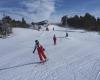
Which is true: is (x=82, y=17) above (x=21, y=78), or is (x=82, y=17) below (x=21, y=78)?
above


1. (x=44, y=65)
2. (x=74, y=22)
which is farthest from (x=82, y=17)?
(x=44, y=65)

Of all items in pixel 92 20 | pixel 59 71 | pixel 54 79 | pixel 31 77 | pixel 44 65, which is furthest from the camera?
pixel 92 20

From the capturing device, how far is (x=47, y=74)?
35.5ft

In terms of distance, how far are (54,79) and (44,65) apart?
346 cm

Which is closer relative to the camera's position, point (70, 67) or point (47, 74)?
point (47, 74)

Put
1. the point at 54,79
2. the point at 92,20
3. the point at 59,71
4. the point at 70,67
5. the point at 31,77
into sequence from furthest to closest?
the point at 92,20 < the point at 70,67 < the point at 59,71 < the point at 31,77 < the point at 54,79

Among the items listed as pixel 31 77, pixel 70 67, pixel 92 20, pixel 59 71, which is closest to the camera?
pixel 31 77

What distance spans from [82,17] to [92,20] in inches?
187

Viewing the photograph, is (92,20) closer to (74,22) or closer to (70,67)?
(74,22)

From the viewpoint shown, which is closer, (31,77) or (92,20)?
(31,77)

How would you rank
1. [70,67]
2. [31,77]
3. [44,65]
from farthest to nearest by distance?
[44,65] < [70,67] < [31,77]

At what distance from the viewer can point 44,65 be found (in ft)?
43.4

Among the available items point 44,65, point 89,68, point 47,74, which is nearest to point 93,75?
point 89,68

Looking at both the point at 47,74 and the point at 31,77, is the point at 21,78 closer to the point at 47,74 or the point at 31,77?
the point at 31,77
